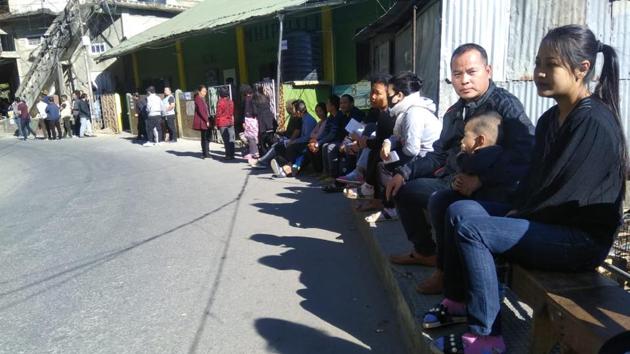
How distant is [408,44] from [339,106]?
189 cm

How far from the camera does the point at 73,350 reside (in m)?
3.03

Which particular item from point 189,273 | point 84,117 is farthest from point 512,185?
point 84,117

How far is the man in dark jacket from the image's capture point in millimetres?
2703

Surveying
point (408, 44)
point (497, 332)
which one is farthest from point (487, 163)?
point (408, 44)

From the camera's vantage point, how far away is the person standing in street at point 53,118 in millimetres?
18172

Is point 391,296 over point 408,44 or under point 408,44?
under

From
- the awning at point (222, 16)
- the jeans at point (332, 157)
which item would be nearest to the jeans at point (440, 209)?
the jeans at point (332, 157)

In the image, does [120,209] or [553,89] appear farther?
[120,209]

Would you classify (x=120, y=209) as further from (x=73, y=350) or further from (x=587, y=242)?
(x=587, y=242)

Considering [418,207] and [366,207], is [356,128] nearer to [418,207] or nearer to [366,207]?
[366,207]

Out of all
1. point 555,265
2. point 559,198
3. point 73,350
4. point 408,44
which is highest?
point 408,44

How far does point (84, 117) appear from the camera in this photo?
1928cm

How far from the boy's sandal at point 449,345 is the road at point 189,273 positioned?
0.53m

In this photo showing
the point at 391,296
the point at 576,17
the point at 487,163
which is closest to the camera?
the point at 487,163
